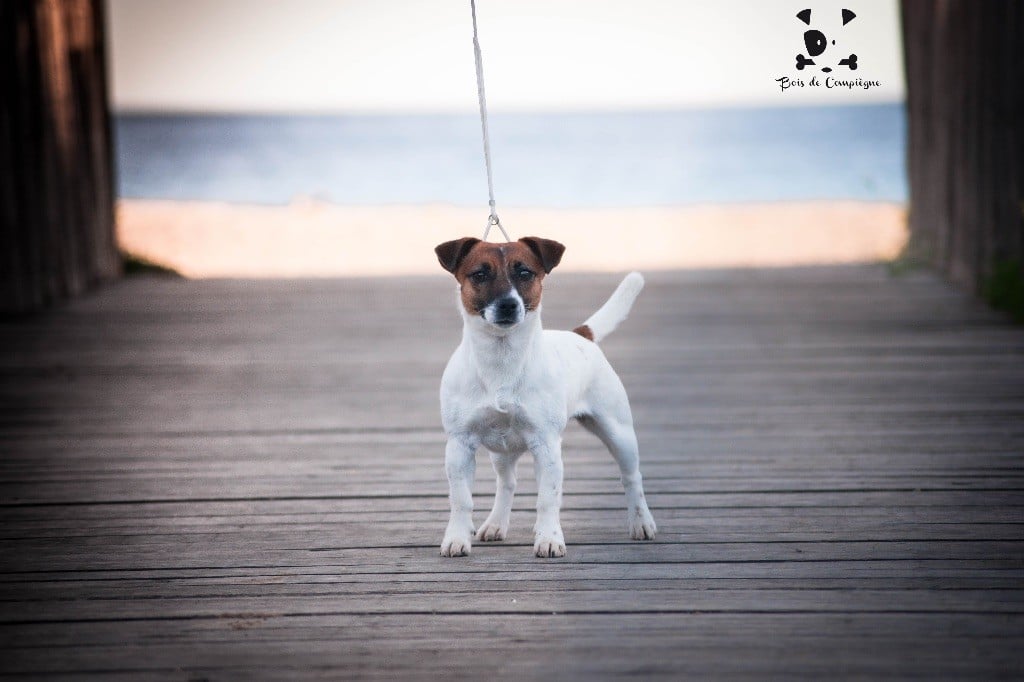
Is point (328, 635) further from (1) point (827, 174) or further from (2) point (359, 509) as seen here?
(1) point (827, 174)

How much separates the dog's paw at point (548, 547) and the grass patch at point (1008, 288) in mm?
5269

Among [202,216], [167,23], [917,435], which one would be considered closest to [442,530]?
[917,435]

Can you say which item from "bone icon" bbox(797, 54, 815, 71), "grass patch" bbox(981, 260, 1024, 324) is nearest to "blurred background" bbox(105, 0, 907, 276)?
"grass patch" bbox(981, 260, 1024, 324)

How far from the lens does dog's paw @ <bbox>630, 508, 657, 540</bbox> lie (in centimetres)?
381

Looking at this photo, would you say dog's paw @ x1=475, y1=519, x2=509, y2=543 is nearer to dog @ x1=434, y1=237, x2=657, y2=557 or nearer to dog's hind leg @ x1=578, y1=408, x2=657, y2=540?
dog @ x1=434, y1=237, x2=657, y2=557

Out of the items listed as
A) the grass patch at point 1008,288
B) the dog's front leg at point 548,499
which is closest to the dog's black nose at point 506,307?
the dog's front leg at point 548,499

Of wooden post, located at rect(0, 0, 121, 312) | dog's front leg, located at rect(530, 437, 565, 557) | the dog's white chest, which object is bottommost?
dog's front leg, located at rect(530, 437, 565, 557)

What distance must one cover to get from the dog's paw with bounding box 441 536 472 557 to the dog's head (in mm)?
692

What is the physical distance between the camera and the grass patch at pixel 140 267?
37.4 ft

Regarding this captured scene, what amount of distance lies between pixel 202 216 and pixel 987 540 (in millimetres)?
18342

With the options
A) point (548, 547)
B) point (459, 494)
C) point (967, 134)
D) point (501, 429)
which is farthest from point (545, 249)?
point (967, 134)

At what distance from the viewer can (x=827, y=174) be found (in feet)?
112

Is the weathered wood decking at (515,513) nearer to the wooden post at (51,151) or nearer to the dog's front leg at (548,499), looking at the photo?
the dog's front leg at (548,499)

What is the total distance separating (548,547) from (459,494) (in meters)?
0.33
